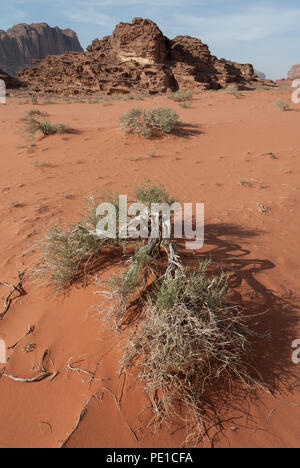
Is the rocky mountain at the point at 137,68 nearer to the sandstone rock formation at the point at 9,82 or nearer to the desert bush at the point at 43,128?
the sandstone rock formation at the point at 9,82

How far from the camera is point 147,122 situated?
316 inches

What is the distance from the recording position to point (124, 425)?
5.62 feet

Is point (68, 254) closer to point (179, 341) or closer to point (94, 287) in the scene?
point (94, 287)

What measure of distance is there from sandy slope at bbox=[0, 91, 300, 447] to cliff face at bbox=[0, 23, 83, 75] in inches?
2953

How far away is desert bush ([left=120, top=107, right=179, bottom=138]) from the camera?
794 centimetres

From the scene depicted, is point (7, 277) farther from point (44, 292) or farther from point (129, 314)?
point (129, 314)

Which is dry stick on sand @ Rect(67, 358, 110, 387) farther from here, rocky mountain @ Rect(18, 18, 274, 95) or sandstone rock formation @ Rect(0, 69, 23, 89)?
sandstone rock formation @ Rect(0, 69, 23, 89)

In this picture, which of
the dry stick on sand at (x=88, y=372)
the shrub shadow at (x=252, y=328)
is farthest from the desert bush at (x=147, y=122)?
the dry stick on sand at (x=88, y=372)

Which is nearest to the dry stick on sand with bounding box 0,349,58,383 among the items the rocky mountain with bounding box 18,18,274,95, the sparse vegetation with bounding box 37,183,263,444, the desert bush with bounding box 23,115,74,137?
the sparse vegetation with bounding box 37,183,263,444

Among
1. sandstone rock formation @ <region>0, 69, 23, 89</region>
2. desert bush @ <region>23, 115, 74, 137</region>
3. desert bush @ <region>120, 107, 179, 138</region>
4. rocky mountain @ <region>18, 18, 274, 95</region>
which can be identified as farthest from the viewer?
sandstone rock formation @ <region>0, 69, 23, 89</region>

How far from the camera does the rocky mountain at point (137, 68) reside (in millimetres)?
25125

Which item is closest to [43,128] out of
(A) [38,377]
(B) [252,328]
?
(A) [38,377]

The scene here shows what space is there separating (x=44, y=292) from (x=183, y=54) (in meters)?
34.2

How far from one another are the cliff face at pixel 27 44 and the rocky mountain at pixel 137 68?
46234 mm
